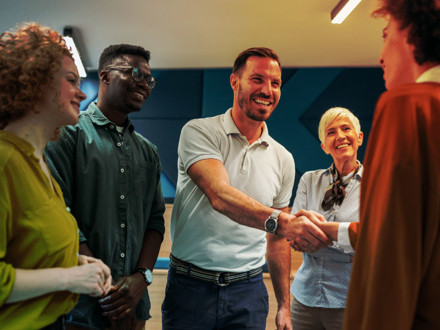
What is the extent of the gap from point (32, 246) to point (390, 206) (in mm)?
860

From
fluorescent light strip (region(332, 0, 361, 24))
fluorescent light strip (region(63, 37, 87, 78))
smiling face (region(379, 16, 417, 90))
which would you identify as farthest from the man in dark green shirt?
fluorescent light strip (region(63, 37, 87, 78))

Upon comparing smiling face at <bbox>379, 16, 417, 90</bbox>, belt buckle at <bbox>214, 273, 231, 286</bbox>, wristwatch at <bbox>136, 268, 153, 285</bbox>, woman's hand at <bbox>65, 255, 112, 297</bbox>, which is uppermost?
smiling face at <bbox>379, 16, 417, 90</bbox>

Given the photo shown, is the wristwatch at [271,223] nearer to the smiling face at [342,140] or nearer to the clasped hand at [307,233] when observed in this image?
the clasped hand at [307,233]

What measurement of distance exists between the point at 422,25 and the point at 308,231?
0.98 metres

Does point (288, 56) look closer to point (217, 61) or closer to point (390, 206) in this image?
point (217, 61)

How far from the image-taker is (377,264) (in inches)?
30.1

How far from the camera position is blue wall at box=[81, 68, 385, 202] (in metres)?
4.82

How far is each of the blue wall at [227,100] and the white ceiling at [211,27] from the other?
0.14 metres

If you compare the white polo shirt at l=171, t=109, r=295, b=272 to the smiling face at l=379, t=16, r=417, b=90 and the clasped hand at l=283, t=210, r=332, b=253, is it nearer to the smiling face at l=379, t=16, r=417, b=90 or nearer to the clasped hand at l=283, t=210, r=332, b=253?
the clasped hand at l=283, t=210, r=332, b=253

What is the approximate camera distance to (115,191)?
1619 mm

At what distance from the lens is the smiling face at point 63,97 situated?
3.91 ft

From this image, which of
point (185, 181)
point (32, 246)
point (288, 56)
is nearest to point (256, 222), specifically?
point (185, 181)

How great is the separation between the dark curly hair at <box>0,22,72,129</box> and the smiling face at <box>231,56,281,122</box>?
99 cm

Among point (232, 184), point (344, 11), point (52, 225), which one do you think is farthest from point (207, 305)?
point (344, 11)
